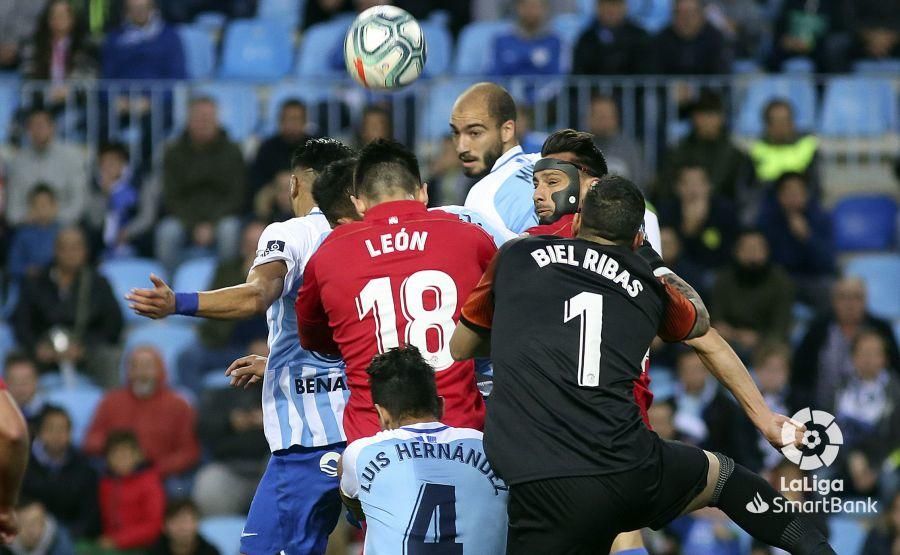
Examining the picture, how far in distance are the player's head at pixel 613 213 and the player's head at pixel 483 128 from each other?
6.15ft

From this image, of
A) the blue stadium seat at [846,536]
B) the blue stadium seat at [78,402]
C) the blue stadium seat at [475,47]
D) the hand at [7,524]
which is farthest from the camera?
the blue stadium seat at [475,47]

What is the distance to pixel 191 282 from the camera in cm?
1403

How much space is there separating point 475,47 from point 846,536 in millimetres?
6077

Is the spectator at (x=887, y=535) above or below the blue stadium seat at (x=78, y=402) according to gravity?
below

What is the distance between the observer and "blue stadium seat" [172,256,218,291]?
1395 centimetres

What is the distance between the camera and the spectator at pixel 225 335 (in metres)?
13.4

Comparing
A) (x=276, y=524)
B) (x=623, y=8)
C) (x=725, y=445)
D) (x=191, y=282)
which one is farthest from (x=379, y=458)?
(x=623, y=8)

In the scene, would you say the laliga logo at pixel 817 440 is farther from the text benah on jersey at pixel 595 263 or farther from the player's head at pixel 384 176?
the player's head at pixel 384 176

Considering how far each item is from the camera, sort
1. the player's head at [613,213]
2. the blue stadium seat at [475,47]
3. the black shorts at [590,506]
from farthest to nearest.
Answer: the blue stadium seat at [475,47], the player's head at [613,213], the black shorts at [590,506]

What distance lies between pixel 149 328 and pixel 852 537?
6096 millimetres

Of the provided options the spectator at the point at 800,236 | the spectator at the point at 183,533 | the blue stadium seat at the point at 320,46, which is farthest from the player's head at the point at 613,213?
the blue stadium seat at the point at 320,46

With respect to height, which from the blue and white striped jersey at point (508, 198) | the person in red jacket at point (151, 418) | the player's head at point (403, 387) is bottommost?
the person in red jacket at point (151, 418)

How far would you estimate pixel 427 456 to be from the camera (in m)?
6.54

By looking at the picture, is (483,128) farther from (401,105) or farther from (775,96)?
(775,96)
